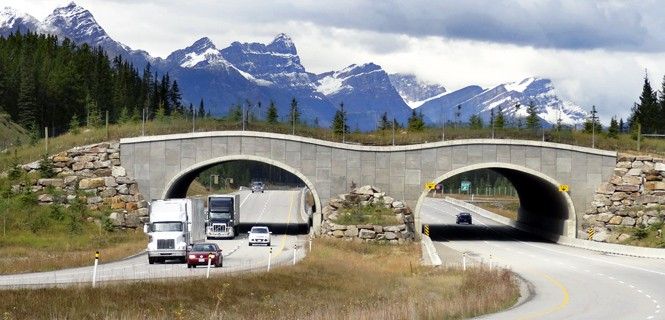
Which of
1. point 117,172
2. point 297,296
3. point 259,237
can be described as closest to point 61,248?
point 259,237

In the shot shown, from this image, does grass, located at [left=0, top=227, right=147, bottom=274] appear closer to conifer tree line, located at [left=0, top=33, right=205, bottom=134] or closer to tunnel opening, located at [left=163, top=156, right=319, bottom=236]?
tunnel opening, located at [left=163, top=156, right=319, bottom=236]

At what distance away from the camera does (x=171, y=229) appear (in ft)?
183

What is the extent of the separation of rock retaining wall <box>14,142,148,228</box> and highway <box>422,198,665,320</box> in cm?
2280

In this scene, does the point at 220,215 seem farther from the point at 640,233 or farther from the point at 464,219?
the point at 464,219

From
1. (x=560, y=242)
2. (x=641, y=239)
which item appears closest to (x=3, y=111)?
(x=560, y=242)

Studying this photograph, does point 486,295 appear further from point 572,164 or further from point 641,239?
point 572,164

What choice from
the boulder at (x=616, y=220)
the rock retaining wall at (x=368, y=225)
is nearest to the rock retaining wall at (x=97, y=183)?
the rock retaining wall at (x=368, y=225)

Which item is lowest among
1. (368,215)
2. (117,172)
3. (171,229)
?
(171,229)

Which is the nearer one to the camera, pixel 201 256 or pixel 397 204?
pixel 201 256

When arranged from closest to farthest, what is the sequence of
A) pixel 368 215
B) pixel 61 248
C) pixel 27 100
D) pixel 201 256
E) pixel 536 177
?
pixel 201 256, pixel 61 248, pixel 368 215, pixel 536 177, pixel 27 100

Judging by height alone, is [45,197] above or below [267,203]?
above

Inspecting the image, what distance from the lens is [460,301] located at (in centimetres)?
3600

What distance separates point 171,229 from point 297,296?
1908 cm

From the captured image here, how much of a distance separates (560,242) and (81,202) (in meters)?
37.1
